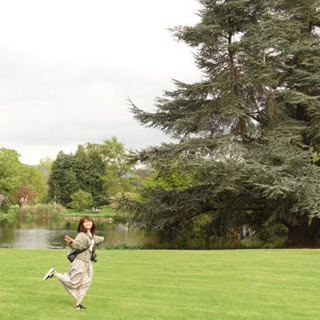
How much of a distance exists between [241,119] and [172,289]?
11.5m

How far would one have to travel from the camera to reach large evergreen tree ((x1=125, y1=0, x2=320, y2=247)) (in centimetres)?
1570

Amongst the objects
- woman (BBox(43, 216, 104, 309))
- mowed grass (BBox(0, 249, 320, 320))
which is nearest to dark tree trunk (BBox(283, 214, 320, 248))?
mowed grass (BBox(0, 249, 320, 320))

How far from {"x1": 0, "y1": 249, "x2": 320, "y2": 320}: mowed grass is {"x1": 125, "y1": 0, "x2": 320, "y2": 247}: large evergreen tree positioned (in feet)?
16.5

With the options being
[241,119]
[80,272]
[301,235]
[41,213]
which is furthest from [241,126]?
[41,213]

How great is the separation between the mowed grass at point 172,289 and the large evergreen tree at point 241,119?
5.03 meters

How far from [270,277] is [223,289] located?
1733 millimetres

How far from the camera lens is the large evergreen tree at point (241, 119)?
15703 mm

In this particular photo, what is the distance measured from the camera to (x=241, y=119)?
57.7 feet

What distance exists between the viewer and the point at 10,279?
7.92m

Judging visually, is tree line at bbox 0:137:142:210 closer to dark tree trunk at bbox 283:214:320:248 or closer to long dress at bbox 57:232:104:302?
dark tree trunk at bbox 283:214:320:248

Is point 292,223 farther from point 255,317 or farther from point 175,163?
point 255,317

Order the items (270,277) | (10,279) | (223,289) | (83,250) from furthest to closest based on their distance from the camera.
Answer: (270,277)
(10,279)
(223,289)
(83,250)

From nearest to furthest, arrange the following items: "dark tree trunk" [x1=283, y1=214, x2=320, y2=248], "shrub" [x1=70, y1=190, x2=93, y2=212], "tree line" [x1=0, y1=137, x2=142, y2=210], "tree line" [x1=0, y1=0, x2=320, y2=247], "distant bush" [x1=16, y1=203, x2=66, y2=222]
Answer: "tree line" [x1=0, y1=0, x2=320, y2=247], "dark tree trunk" [x1=283, y1=214, x2=320, y2=248], "distant bush" [x1=16, y1=203, x2=66, y2=222], "shrub" [x1=70, y1=190, x2=93, y2=212], "tree line" [x1=0, y1=137, x2=142, y2=210]

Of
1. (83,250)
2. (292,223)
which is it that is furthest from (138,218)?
(83,250)
